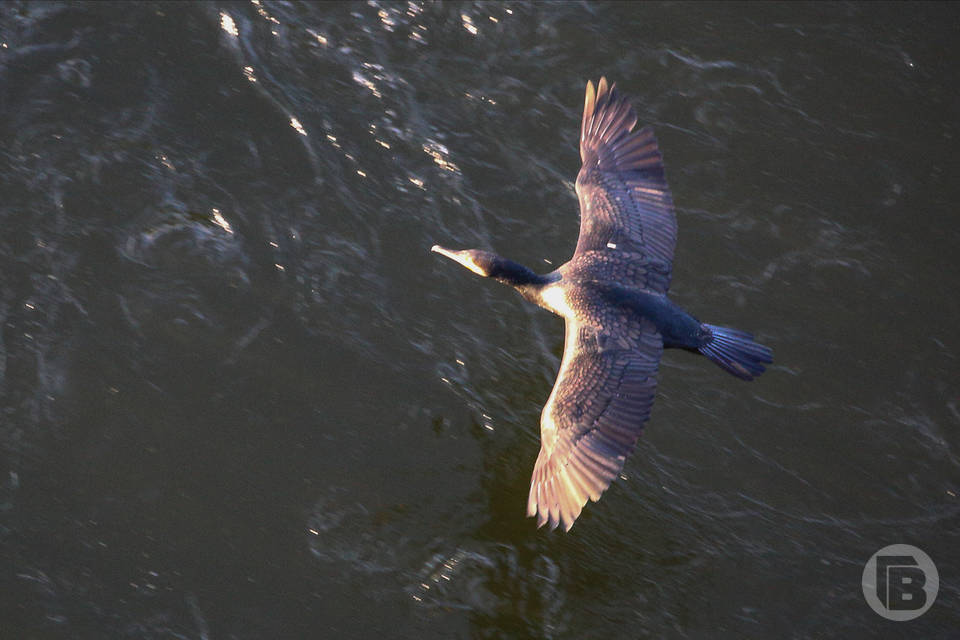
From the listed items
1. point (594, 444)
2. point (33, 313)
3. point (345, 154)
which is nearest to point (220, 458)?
point (33, 313)

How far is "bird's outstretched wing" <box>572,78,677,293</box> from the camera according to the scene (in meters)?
6.22

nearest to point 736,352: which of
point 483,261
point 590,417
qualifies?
point 590,417

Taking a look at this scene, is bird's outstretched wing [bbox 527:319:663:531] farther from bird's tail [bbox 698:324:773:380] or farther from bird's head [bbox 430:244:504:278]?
bird's head [bbox 430:244:504:278]

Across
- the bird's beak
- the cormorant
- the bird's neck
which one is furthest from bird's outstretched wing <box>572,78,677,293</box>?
the bird's beak

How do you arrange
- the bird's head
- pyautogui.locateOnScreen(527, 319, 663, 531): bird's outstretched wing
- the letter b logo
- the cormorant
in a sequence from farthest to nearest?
the bird's head < the letter b logo < the cormorant < pyautogui.locateOnScreen(527, 319, 663, 531): bird's outstretched wing

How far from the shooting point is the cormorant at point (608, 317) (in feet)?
17.1

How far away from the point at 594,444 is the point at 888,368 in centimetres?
242

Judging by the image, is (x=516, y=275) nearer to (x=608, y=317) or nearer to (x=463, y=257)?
(x=463, y=257)

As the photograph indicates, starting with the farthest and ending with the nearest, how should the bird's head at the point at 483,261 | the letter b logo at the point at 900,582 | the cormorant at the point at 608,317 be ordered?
1. the bird's head at the point at 483,261
2. the letter b logo at the point at 900,582
3. the cormorant at the point at 608,317

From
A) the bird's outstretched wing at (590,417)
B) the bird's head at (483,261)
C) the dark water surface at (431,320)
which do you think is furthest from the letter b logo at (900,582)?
the bird's head at (483,261)

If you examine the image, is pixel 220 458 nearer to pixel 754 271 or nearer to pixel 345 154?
pixel 345 154

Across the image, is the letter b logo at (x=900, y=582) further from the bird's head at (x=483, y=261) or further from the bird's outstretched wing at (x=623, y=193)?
the bird's head at (x=483, y=261)

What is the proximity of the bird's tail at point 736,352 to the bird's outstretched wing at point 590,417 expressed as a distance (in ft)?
0.94

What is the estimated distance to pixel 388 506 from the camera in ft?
18.2
